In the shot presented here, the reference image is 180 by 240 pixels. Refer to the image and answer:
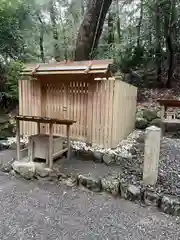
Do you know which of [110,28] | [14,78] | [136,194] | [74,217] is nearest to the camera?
[74,217]

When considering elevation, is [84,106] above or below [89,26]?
below

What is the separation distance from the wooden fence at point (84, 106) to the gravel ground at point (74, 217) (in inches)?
66.3

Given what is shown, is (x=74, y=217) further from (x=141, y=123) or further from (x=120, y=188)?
(x=141, y=123)

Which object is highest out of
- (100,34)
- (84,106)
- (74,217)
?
(100,34)

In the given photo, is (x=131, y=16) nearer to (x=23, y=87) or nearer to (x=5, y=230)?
(x=23, y=87)

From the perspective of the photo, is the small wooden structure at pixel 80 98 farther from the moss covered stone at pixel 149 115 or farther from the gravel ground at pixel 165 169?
the moss covered stone at pixel 149 115

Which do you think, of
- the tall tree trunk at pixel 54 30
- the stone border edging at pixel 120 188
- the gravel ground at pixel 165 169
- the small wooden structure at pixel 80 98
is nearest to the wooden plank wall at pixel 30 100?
the small wooden structure at pixel 80 98

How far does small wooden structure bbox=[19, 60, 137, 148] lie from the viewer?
166 inches

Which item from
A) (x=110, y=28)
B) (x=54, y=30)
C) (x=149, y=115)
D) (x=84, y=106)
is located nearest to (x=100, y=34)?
(x=149, y=115)

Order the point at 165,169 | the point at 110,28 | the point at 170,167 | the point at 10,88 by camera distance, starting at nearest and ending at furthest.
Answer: the point at 165,169, the point at 170,167, the point at 10,88, the point at 110,28

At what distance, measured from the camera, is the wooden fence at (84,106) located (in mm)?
4398

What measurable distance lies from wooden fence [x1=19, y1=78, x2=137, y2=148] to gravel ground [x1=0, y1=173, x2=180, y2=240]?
1.68 meters

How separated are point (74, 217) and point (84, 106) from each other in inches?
109

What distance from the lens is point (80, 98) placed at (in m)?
4.83
